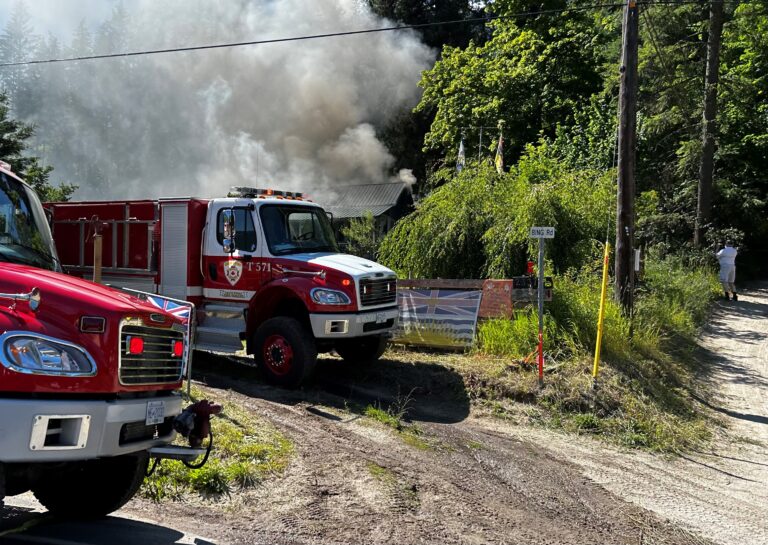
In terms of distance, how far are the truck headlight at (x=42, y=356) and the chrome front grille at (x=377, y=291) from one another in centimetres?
531

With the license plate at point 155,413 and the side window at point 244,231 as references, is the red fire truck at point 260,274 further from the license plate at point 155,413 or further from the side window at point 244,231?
the license plate at point 155,413

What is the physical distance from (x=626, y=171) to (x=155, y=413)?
27.8 feet

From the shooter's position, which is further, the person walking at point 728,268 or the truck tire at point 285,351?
the person walking at point 728,268

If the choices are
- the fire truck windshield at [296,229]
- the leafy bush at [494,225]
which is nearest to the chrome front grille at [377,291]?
the fire truck windshield at [296,229]

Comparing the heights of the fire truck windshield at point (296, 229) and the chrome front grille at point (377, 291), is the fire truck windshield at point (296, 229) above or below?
above

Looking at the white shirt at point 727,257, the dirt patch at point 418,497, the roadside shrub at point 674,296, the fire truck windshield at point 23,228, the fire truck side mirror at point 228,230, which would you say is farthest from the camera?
the white shirt at point 727,257

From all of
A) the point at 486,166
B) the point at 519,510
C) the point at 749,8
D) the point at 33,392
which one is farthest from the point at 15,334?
the point at 749,8

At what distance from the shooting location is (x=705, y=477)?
648cm

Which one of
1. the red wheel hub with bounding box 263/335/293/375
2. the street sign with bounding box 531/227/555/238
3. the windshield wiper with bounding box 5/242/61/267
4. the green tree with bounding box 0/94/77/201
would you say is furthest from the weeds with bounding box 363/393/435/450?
the green tree with bounding box 0/94/77/201

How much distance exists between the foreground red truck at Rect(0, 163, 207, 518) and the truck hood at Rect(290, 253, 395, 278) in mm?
4267

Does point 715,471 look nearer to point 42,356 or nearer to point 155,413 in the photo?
point 155,413

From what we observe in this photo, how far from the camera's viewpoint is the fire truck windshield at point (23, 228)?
4.30m

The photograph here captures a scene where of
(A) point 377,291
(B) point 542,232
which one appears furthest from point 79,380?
(B) point 542,232

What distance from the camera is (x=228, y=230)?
30.3ft
